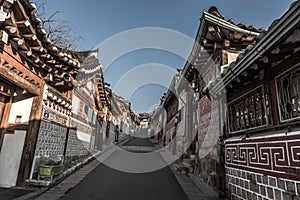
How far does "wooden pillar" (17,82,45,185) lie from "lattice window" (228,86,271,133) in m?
6.29

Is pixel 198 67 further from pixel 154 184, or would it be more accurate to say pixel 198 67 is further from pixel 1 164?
pixel 1 164

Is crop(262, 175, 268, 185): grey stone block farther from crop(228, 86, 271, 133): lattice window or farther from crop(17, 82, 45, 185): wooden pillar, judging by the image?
crop(17, 82, 45, 185): wooden pillar

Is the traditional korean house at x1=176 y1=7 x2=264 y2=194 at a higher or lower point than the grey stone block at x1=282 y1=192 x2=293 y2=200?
higher

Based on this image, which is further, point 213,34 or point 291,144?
point 213,34

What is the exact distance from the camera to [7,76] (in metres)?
4.66

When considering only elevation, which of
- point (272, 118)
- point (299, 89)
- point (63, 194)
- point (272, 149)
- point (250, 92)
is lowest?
point (63, 194)

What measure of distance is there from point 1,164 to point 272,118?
7933mm

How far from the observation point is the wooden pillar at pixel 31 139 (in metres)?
5.82

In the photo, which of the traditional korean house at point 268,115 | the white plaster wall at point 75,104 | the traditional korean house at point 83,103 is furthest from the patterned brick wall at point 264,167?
the white plaster wall at point 75,104

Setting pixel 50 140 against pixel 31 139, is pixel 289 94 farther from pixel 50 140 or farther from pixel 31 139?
pixel 50 140

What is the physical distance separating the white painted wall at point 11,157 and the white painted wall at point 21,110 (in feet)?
1.56

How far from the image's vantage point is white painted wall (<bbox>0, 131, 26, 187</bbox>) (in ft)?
19.1

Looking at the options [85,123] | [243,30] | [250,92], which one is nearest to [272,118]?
[250,92]

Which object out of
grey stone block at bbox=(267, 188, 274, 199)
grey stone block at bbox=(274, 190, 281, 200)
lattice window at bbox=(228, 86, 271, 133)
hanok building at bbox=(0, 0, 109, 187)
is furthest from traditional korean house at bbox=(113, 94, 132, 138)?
grey stone block at bbox=(274, 190, 281, 200)
